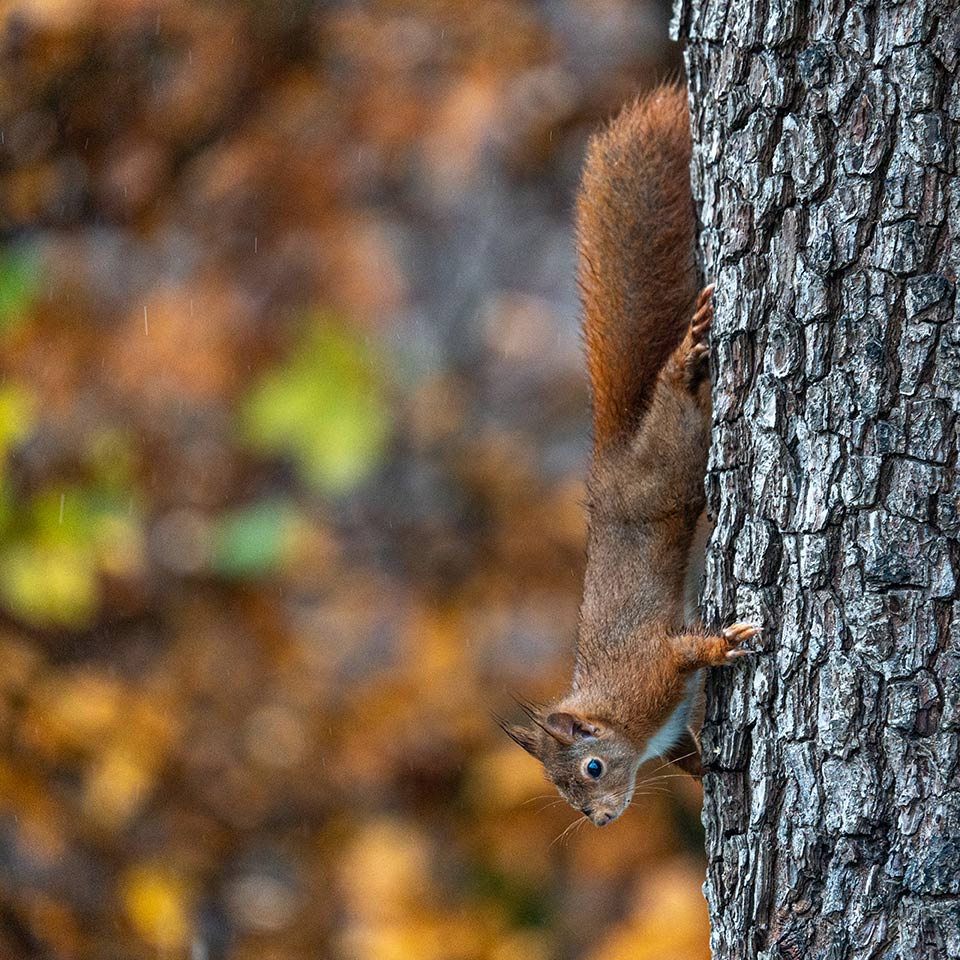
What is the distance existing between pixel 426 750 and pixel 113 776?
3.93ft

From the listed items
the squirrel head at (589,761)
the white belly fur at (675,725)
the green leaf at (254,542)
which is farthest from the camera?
the green leaf at (254,542)

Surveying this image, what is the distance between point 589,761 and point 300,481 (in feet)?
9.58

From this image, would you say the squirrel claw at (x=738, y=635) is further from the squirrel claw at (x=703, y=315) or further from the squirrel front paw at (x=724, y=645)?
the squirrel claw at (x=703, y=315)

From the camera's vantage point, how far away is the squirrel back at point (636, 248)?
2537 mm

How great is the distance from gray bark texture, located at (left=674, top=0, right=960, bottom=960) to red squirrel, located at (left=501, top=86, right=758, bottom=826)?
11.1 inches

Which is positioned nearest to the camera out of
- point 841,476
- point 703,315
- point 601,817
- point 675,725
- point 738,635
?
point 841,476

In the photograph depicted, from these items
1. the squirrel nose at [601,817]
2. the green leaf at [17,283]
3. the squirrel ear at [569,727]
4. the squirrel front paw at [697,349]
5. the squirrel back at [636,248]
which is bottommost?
the squirrel nose at [601,817]

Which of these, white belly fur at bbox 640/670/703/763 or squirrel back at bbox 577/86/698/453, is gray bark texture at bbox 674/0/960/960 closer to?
squirrel back at bbox 577/86/698/453

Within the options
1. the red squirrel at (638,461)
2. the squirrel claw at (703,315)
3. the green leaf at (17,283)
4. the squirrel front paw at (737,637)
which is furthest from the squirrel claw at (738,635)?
the green leaf at (17,283)

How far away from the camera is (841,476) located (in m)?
1.95

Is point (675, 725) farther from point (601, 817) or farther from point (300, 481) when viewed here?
point (300, 481)

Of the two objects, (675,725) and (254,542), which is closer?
(675,725)

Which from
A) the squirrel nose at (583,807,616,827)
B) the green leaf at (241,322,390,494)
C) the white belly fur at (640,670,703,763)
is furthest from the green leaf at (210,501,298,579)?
the white belly fur at (640,670,703,763)

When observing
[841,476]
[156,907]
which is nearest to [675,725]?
[841,476]
